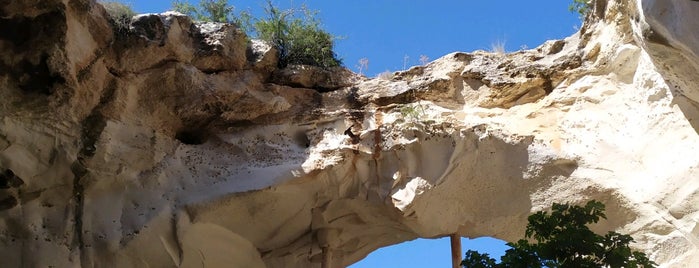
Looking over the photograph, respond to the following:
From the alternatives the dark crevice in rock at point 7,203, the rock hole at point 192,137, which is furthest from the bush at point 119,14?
the dark crevice in rock at point 7,203

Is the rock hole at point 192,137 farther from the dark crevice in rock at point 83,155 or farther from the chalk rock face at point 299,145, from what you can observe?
the dark crevice in rock at point 83,155

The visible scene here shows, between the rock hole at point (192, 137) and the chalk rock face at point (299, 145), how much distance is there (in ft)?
0.08

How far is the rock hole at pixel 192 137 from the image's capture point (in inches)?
353

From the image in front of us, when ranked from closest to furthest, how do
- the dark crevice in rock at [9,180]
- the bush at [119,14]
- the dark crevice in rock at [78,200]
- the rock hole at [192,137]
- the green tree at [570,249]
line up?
the green tree at [570,249]
the dark crevice in rock at [9,180]
the dark crevice in rock at [78,200]
the bush at [119,14]
the rock hole at [192,137]

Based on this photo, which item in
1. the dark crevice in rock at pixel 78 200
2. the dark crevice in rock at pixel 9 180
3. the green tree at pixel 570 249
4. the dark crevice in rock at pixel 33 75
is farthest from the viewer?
the dark crevice in rock at pixel 78 200

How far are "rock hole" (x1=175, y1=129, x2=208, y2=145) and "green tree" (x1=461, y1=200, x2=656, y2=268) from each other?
4.43 m

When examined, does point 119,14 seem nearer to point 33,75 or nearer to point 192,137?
point 33,75

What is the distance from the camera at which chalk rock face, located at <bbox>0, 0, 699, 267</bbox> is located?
7617 mm

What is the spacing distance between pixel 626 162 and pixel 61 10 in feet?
18.5

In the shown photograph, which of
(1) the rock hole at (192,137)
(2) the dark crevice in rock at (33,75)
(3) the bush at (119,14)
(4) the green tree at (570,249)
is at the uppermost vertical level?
(3) the bush at (119,14)

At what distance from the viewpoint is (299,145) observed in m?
9.00

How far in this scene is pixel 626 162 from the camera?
8117mm

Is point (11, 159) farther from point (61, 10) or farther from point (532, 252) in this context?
point (532, 252)

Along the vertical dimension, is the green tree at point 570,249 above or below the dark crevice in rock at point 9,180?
below
